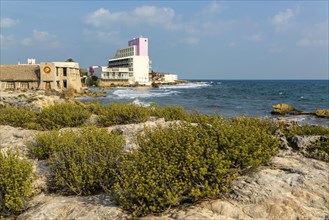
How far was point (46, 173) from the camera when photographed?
682 cm

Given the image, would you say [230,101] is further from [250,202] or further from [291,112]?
[250,202]

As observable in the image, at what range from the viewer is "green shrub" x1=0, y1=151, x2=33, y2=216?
5227 millimetres

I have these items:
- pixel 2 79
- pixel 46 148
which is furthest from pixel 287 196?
pixel 2 79

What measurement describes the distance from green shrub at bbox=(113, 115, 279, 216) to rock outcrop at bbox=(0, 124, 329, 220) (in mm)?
199

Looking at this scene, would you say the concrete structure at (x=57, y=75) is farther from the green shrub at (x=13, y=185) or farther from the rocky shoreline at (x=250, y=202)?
the green shrub at (x=13, y=185)

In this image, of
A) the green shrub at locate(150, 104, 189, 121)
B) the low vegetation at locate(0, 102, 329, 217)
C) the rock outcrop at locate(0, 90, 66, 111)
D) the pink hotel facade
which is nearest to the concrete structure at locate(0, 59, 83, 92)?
the rock outcrop at locate(0, 90, 66, 111)

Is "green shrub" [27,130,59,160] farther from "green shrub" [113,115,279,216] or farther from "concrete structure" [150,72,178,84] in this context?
"concrete structure" [150,72,178,84]

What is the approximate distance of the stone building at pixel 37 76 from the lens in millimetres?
47062

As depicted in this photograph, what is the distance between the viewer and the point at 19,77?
4862 cm

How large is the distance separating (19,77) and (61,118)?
40.7 metres

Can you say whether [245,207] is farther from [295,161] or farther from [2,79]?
[2,79]

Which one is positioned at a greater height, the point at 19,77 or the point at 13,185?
the point at 19,77

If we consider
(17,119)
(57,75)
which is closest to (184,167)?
(17,119)

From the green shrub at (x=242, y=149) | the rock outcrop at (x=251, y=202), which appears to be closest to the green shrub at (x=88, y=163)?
the rock outcrop at (x=251, y=202)
